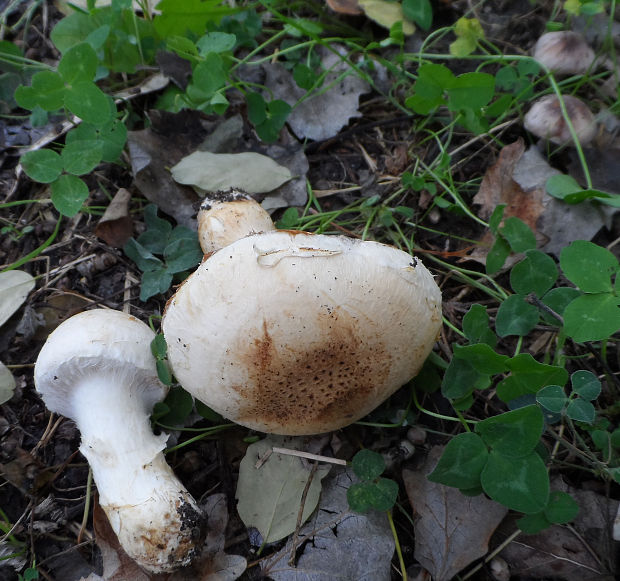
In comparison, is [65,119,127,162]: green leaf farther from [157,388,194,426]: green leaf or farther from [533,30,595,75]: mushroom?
[533,30,595,75]: mushroom

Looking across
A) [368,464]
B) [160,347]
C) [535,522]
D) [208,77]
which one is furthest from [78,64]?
[535,522]

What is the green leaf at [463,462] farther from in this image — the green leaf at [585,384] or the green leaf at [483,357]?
the green leaf at [585,384]

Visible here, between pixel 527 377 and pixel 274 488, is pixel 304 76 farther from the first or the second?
pixel 274 488

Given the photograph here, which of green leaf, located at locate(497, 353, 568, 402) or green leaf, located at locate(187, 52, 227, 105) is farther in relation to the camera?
green leaf, located at locate(187, 52, 227, 105)

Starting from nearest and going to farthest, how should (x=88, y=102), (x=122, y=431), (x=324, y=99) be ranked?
1. (x=122, y=431)
2. (x=88, y=102)
3. (x=324, y=99)

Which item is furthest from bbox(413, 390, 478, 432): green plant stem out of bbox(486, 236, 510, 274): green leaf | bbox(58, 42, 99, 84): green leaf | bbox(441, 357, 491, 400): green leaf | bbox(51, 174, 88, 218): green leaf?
bbox(58, 42, 99, 84): green leaf

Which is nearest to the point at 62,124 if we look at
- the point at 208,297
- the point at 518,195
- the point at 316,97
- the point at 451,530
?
the point at 316,97

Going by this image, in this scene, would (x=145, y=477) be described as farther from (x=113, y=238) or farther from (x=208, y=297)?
(x=113, y=238)
